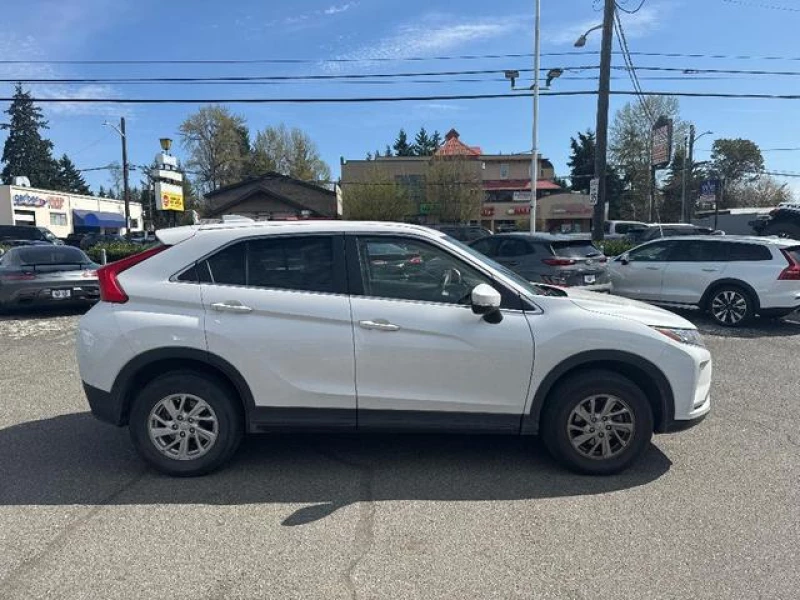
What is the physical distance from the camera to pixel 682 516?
360cm

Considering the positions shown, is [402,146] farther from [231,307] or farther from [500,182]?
[231,307]

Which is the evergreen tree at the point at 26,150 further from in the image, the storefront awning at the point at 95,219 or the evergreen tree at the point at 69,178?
the storefront awning at the point at 95,219

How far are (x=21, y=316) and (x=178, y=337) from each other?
30.8 ft

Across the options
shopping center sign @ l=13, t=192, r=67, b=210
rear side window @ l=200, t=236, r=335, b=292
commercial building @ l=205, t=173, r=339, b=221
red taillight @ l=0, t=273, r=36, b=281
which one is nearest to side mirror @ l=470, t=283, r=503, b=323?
rear side window @ l=200, t=236, r=335, b=292

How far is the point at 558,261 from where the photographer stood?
10117mm

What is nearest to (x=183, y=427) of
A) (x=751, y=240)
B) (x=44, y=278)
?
(x=44, y=278)

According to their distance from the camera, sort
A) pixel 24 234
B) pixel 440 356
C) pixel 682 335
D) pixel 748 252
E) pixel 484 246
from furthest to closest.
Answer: pixel 24 234 < pixel 484 246 < pixel 748 252 < pixel 682 335 < pixel 440 356

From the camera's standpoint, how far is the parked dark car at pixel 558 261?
1008cm

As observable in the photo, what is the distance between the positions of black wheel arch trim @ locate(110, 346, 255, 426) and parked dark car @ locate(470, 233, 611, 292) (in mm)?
6980

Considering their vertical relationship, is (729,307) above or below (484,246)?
below

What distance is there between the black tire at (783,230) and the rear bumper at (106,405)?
744 inches

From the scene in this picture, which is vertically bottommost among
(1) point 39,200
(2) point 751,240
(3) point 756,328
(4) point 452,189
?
(3) point 756,328

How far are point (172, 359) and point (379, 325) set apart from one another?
4.62 ft

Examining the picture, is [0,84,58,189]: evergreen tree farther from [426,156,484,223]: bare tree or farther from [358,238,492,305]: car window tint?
[358,238,492,305]: car window tint
